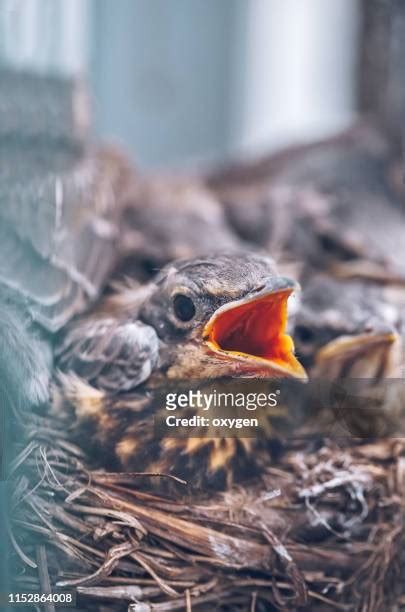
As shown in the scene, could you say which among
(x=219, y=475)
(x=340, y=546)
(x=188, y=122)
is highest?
(x=188, y=122)

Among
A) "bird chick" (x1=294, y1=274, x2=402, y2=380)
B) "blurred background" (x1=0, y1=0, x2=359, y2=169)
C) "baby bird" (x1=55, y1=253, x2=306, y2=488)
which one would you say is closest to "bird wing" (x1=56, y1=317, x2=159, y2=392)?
"baby bird" (x1=55, y1=253, x2=306, y2=488)

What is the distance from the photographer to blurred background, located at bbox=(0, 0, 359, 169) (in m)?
1.81

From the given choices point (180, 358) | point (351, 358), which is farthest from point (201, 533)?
point (351, 358)

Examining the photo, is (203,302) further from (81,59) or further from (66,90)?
(81,59)

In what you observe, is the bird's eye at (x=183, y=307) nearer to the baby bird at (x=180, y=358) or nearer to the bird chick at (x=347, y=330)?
the baby bird at (x=180, y=358)

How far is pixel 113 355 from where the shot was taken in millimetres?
879

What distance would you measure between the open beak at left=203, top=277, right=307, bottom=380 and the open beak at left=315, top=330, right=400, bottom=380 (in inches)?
5.9

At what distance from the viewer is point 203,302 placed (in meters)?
0.83

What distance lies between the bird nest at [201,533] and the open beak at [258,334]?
0.16 metres

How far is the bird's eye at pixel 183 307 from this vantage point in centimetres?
84

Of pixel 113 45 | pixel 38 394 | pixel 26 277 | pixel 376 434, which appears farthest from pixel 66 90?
pixel 376 434

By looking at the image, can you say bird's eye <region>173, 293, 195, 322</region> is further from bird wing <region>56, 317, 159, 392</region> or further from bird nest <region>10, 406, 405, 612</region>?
bird nest <region>10, 406, 405, 612</region>

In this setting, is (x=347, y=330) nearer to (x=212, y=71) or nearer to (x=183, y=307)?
(x=183, y=307)

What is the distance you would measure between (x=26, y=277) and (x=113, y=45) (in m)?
1.09
